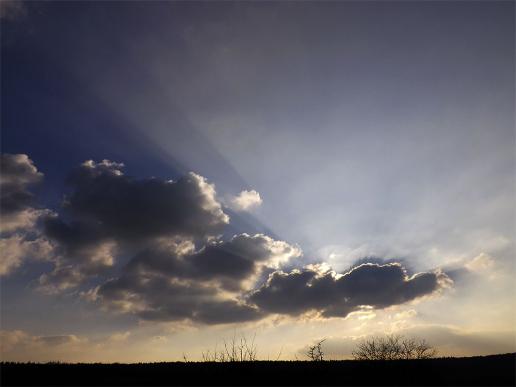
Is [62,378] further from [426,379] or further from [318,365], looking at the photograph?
[426,379]

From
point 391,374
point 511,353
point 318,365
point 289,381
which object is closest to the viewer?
point 289,381

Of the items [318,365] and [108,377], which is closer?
[108,377]

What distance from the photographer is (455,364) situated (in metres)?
28.0

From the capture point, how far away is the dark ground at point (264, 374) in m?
19.5

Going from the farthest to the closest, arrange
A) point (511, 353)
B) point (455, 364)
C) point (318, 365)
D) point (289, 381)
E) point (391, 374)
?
point (511, 353) → point (455, 364) → point (318, 365) → point (391, 374) → point (289, 381)

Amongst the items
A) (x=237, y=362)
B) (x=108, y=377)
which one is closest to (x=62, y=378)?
(x=108, y=377)

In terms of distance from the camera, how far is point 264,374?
73.5 feet

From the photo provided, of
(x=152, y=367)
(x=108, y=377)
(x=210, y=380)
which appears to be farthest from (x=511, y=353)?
(x=108, y=377)

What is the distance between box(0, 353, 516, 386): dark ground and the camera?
19469 mm

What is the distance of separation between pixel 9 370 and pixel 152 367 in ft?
25.5

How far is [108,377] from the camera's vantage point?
2030 cm

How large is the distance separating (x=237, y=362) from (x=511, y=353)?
83.6ft

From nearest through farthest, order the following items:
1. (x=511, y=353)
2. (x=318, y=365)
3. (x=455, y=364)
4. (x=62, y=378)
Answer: (x=62, y=378) → (x=318, y=365) → (x=455, y=364) → (x=511, y=353)

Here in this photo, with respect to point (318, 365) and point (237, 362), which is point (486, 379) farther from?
point (237, 362)
